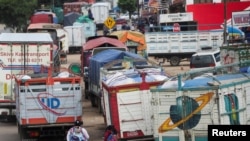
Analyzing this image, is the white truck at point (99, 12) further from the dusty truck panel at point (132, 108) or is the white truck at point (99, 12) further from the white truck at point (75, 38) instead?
the dusty truck panel at point (132, 108)

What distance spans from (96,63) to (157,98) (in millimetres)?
12530

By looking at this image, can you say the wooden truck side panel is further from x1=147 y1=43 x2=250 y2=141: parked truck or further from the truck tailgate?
the truck tailgate

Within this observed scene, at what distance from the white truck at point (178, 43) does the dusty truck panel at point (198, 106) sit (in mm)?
27845

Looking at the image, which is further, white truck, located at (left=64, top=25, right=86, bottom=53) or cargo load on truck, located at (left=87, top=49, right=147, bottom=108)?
white truck, located at (left=64, top=25, right=86, bottom=53)

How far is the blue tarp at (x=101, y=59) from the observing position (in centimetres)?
2641

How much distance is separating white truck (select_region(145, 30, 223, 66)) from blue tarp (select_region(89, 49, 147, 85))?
14268 millimetres

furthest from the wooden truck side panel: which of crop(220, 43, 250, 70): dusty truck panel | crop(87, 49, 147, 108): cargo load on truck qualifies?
crop(87, 49, 147, 108): cargo load on truck

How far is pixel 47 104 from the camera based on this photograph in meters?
19.6

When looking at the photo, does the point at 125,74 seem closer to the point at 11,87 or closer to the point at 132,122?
the point at 132,122

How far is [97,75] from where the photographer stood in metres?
27.0

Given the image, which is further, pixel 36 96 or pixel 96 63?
pixel 96 63

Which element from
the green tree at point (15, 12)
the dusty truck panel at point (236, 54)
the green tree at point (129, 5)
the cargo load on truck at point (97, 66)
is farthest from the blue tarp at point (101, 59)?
the green tree at point (129, 5)

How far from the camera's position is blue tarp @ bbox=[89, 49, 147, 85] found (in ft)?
86.6

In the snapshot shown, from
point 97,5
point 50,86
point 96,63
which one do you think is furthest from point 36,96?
point 97,5
